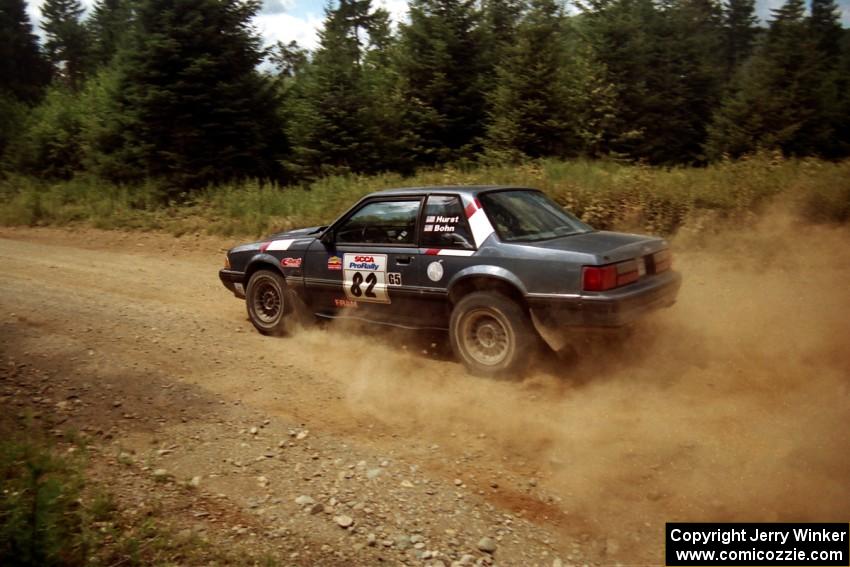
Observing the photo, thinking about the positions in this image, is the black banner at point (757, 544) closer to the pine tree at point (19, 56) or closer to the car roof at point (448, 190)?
the car roof at point (448, 190)

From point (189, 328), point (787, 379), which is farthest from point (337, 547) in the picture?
point (189, 328)

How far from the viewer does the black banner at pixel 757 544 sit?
9.86 ft

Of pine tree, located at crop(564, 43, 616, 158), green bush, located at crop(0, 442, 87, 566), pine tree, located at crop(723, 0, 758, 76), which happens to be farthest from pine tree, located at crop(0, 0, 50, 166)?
pine tree, located at crop(723, 0, 758, 76)

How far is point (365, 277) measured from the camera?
613 centimetres

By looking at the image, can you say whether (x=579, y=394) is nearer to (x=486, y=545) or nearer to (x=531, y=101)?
(x=486, y=545)

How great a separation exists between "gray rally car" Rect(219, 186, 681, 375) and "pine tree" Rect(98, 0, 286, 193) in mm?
12107

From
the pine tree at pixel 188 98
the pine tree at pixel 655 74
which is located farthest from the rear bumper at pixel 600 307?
the pine tree at pixel 655 74

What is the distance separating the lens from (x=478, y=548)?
3.16 m

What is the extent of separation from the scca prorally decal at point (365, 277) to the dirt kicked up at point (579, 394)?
1.62 feet

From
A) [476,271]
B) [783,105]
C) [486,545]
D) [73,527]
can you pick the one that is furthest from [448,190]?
[783,105]

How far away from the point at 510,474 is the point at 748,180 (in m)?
7.60

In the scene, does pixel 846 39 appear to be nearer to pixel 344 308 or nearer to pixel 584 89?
pixel 584 89

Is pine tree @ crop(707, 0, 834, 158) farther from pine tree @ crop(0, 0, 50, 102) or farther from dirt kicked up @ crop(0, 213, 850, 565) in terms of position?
pine tree @ crop(0, 0, 50, 102)

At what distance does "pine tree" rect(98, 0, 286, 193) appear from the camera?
1722 cm
